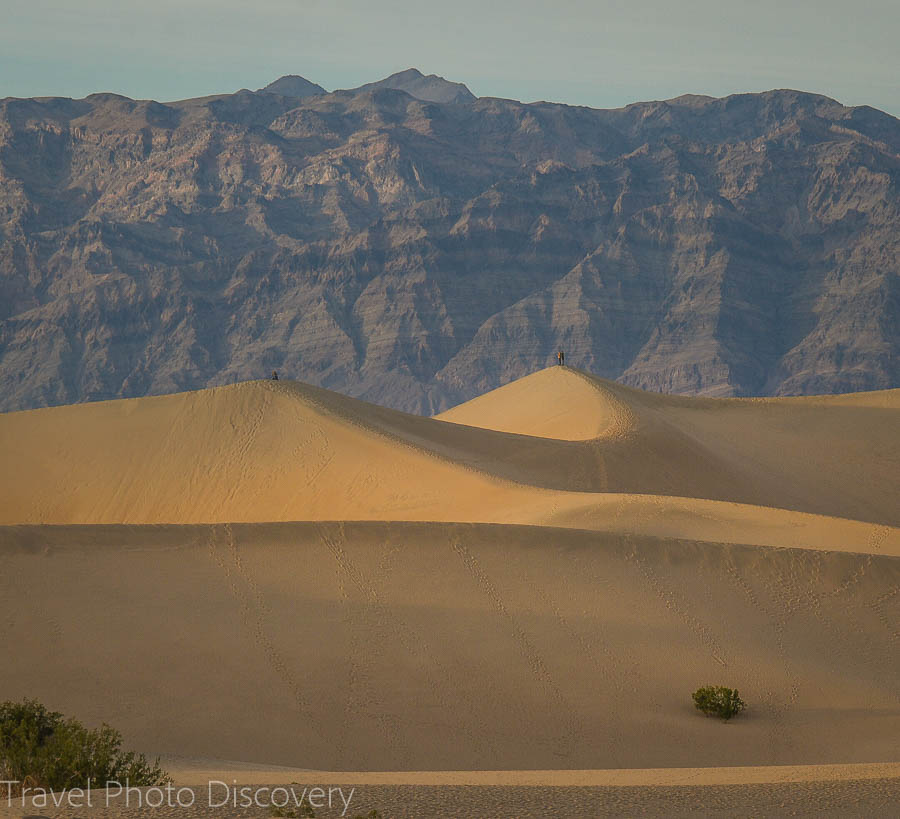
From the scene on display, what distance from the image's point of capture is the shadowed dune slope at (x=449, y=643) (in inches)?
562

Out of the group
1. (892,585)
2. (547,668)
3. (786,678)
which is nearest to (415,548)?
(547,668)

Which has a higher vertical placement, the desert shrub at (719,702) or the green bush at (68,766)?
the green bush at (68,766)

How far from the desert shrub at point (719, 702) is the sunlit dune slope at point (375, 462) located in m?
13.9

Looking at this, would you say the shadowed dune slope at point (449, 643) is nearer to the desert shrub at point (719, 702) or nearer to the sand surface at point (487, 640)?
the sand surface at point (487, 640)

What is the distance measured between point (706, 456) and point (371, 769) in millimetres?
30809

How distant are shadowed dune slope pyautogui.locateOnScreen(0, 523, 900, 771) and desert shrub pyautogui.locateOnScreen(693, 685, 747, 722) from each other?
160 millimetres

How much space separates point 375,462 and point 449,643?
64.6 ft

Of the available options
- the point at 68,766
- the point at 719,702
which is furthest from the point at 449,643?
the point at 68,766

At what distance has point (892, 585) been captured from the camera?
19953mm

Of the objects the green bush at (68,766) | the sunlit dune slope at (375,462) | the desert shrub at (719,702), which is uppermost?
the green bush at (68,766)

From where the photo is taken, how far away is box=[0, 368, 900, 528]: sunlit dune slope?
3503 cm

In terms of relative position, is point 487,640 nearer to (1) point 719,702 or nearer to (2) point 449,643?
(2) point 449,643

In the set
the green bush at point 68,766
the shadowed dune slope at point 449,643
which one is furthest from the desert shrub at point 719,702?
the green bush at point 68,766

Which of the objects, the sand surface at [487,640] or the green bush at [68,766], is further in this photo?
the sand surface at [487,640]
